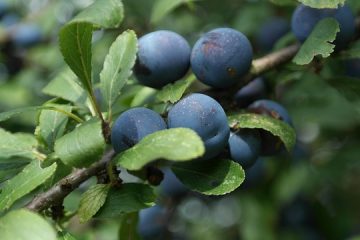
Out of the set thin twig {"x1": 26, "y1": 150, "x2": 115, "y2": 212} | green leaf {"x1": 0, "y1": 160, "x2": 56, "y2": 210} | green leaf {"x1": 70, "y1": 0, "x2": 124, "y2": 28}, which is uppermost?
green leaf {"x1": 70, "y1": 0, "x2": 124, "y2": 28}

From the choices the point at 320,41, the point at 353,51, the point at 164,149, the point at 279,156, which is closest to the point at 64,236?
the point at 164,149

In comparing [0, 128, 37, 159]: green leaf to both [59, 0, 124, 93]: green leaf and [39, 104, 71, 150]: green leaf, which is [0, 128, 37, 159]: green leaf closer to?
[39, 104, 71, 150]: green leaf

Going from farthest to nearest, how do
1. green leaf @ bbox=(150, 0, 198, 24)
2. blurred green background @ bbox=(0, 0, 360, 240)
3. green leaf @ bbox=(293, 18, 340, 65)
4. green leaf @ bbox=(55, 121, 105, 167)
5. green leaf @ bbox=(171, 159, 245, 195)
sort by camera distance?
blurred green background @ bbox=(0, 0, 360, 240), green leaf @ bbox=(150, 0, 198, 24), green leaf @ bbox=(293, 18, 340, 65), green leaf @ bbox=(171, 159, 245, 195), green leaf @ bbox=(55, 121, 105, 167)

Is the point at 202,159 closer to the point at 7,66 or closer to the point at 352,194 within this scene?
the point at 352,194

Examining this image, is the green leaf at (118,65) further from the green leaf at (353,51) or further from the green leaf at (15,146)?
the green leaf at (353,51)

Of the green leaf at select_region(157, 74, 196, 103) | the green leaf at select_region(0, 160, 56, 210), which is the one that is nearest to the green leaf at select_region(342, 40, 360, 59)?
the green leaf at select_region(157, 74, 196, 103)

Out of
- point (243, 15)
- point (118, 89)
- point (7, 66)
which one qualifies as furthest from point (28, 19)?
point (118, 89)

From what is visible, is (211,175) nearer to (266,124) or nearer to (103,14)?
(266,124)
